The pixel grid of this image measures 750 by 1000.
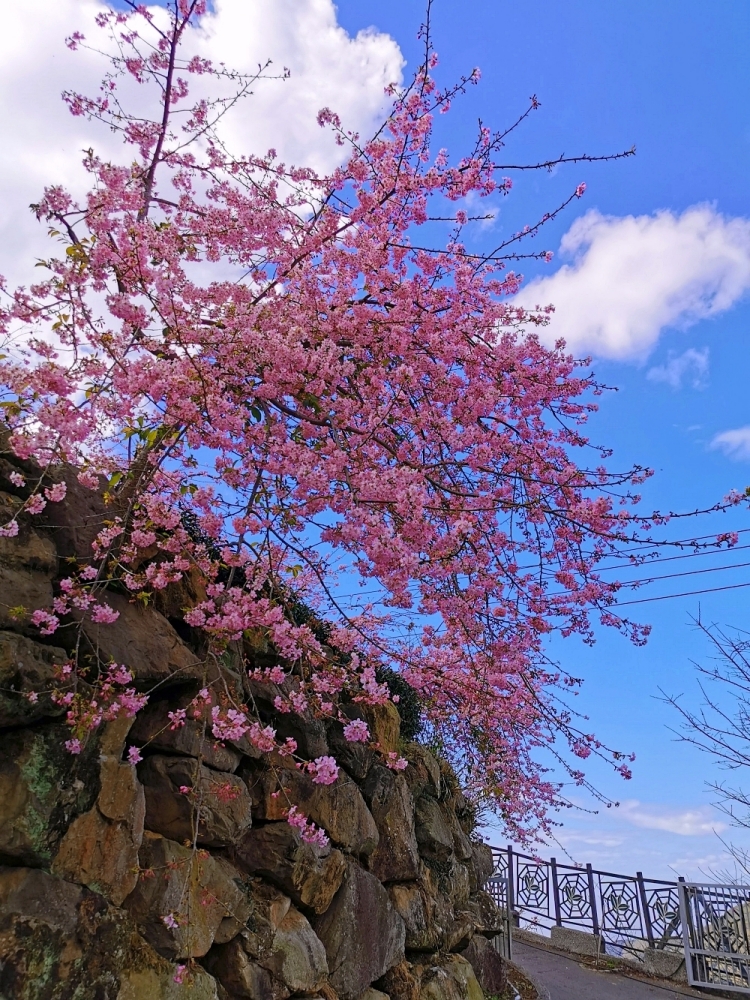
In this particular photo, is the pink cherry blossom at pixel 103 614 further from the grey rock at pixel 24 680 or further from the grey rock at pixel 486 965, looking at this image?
the grey rock at pixel 486 965

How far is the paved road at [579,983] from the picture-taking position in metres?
10.1

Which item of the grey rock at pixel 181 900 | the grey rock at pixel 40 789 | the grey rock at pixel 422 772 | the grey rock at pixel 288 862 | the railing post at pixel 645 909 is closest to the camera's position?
the grey rock at pixel 40 789

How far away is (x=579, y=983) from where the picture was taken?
1082cm

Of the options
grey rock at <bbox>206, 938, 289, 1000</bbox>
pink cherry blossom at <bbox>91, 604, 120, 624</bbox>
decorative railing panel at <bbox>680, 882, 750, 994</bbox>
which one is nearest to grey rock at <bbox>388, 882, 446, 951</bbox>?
grey rock at <bbox>206, 938, 289, 1000</bbox>

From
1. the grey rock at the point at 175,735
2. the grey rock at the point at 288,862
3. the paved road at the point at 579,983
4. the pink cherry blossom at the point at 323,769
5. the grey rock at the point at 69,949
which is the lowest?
the paved road at the point at 579,983

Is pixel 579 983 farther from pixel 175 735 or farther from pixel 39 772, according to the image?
pixel 39 772

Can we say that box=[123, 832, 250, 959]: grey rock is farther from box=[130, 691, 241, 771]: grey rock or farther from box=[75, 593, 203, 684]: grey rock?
box=[75, 593, 203, 684]: grey rock

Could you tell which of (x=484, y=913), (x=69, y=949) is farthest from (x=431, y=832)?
(x=69, y=949)

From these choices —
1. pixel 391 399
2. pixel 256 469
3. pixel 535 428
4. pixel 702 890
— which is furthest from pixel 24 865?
pixel 702 890

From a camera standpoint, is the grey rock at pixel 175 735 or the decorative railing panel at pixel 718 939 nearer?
the grey rock at pixel 175 735

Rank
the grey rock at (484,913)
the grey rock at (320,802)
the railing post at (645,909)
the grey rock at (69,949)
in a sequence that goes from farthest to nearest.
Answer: the railing post at (645,909) → the grey rock at (484,913) → the grey rock at (320,802) → the grey rock at (69,949)

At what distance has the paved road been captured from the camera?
10.1 metres

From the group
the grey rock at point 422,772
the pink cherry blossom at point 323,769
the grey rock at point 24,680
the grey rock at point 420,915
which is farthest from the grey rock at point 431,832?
the grey rock at point 24,680

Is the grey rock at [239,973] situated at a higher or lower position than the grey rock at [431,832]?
lower
